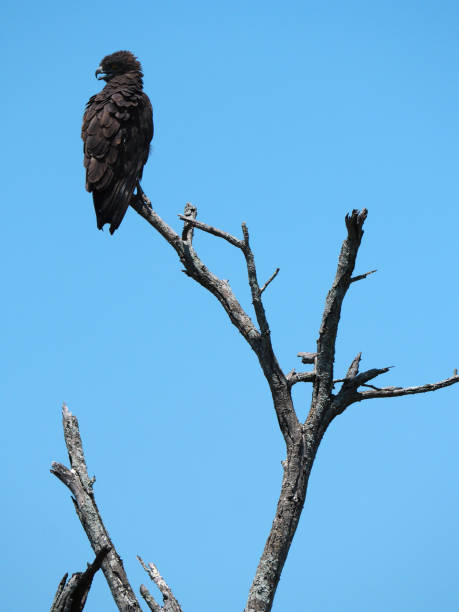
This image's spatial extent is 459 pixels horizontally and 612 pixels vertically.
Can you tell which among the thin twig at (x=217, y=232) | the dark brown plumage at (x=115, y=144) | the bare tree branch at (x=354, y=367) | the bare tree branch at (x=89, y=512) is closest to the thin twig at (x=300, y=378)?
the bare tree branch at (x=354, y=367)

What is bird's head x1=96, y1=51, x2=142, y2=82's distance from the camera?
7.62 meters

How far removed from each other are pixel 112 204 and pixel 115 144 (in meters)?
0.66

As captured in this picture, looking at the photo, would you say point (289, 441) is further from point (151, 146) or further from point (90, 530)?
point (151, 146)

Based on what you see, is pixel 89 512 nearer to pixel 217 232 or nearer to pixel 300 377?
pixel 300 377

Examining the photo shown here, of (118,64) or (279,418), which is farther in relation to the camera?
(118,64)

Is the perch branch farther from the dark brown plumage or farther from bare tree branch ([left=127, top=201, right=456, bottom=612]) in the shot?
the dark brown plumage

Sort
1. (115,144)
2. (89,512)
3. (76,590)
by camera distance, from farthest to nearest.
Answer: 1. (115,144)
2. (89,512)
3. (76,590)

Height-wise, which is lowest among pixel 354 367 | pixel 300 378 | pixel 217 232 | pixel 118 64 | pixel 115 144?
pixel 300 378

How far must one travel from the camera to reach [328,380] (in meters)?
4.95

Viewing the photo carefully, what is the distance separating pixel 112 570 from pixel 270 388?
5.41 ft

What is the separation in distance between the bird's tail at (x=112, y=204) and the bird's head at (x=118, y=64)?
7.08 feet

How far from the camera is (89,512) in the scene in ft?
16.2

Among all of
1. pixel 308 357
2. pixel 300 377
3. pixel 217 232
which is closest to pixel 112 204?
pixel 217 232

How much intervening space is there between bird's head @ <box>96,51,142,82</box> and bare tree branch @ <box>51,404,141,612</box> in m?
4.11
